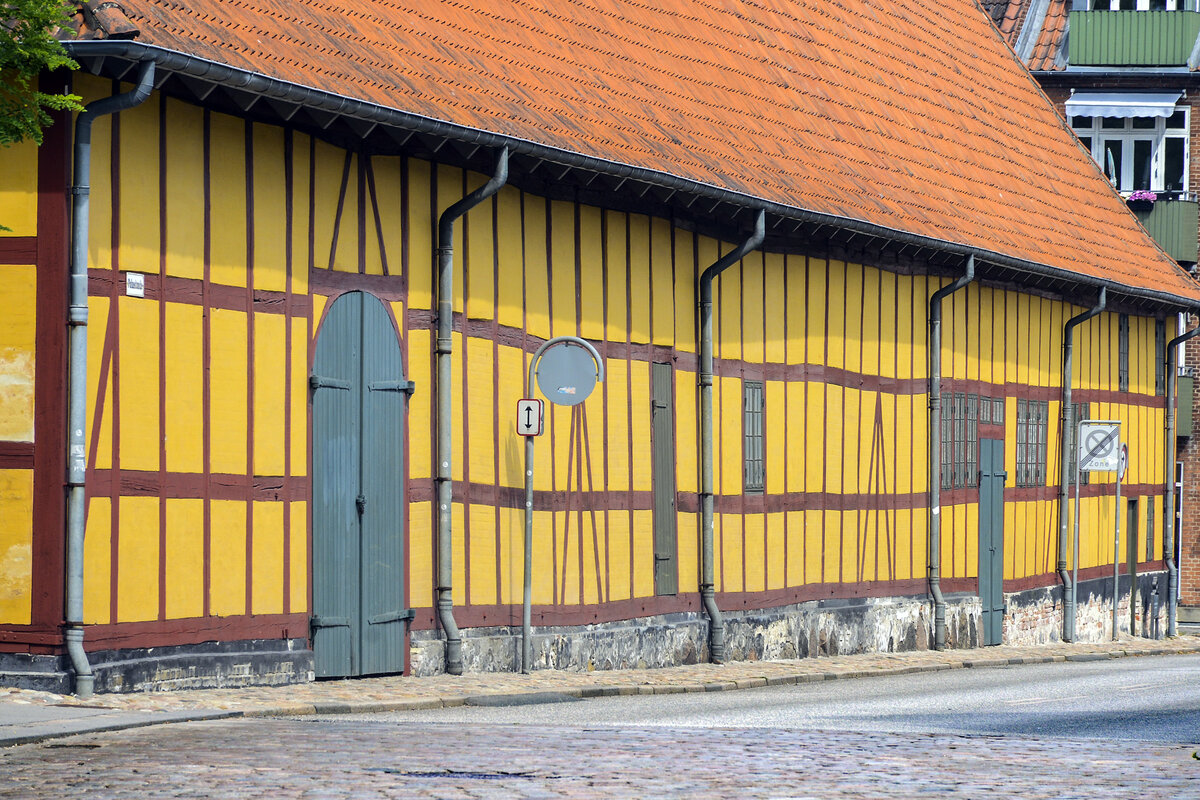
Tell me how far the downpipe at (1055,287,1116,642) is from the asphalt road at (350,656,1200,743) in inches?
382

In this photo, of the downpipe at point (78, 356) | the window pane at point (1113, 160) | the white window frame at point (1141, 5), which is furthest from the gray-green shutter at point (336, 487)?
the white window frame at point (1141, 5)

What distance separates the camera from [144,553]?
13.1 m

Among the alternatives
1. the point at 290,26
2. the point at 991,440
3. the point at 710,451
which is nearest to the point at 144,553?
the point at 290,26

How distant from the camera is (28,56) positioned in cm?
1097

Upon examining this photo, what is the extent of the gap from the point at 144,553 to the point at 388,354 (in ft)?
9.96

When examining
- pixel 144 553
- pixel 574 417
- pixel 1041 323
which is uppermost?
pixel 1041 323

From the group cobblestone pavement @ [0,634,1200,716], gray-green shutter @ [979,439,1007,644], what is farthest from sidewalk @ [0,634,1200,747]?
gray-green shutter @ [979,439,1007,644]

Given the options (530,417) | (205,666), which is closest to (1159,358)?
(530,417)

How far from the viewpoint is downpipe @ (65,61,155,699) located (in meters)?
12.5

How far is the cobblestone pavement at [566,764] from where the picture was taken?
336 inches

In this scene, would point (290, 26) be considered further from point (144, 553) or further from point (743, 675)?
point (743, 675)

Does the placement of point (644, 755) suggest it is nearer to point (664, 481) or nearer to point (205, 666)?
point (205, 666)

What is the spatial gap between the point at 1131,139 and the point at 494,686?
1068 inches

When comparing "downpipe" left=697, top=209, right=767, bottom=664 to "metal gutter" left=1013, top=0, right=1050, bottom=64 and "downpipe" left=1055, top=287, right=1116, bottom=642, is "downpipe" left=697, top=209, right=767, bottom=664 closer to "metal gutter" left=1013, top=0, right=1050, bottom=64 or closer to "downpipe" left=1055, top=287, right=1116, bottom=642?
"downpipe" left=1055, top=287, right=1116, bottom=642
